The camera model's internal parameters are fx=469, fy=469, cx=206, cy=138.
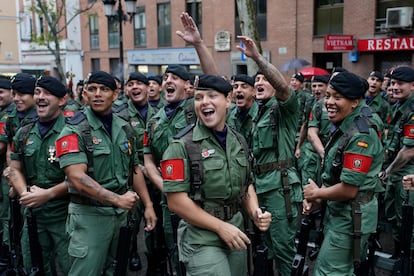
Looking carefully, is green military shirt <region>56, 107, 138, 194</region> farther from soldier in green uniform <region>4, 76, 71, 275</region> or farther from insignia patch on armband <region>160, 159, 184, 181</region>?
insignia patch on armband <region>160, 159, 184, 181</region>

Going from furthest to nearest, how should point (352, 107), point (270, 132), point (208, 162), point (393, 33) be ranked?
1. point (393, 33)
2. point (270, 132)
3. point (352, 107)
4. point (208, 162)

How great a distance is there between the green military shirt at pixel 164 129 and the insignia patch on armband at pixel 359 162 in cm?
191

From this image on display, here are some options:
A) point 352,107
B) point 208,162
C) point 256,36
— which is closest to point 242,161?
point 208,162

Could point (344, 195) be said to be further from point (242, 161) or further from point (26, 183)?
point (26, 183)

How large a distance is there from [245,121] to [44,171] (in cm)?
232

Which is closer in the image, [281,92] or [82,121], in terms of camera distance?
[82,121]

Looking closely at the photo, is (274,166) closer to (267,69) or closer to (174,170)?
(267,69)

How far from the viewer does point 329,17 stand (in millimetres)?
18625

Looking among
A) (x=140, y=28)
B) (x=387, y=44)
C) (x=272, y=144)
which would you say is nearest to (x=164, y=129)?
(x=272, y=144)

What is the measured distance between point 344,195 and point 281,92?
3.85 ft

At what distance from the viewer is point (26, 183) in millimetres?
4586

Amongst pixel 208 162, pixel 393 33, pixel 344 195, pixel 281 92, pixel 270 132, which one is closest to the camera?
pixel 208 162

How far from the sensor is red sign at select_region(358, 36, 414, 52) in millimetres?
15877

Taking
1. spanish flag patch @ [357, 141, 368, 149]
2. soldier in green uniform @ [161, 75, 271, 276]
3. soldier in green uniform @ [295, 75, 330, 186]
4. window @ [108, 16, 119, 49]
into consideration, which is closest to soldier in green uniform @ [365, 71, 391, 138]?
soldier in green uniform @ [295, 75, 330, 186]
